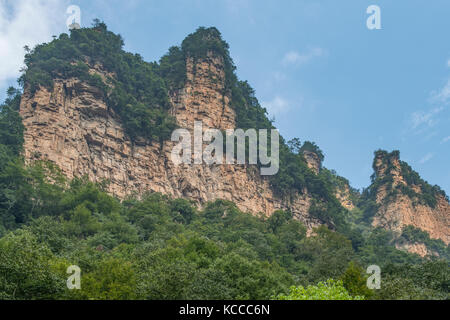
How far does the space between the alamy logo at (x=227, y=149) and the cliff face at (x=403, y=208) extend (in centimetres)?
2291

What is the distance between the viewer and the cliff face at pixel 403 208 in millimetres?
76438

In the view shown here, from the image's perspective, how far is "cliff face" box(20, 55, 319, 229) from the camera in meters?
50.2

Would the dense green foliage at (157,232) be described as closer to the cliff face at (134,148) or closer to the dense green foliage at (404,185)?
the cliff face at (134,148)

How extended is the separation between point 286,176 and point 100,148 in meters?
23.9

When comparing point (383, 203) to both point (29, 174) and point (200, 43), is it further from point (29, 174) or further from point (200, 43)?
point (29, 174)

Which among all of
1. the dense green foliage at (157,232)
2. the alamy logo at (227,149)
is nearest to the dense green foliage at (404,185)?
the dense green foliage at (157,232)

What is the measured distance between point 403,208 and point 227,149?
105 ft

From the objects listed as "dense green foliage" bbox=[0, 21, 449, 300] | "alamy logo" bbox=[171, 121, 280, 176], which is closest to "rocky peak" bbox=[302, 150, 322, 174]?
"dense green foliage" bbox=[0, 21, 449, 300]

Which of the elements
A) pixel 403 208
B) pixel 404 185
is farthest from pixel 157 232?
pixel 404 185

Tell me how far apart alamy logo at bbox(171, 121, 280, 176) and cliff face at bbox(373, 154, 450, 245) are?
2291cm
